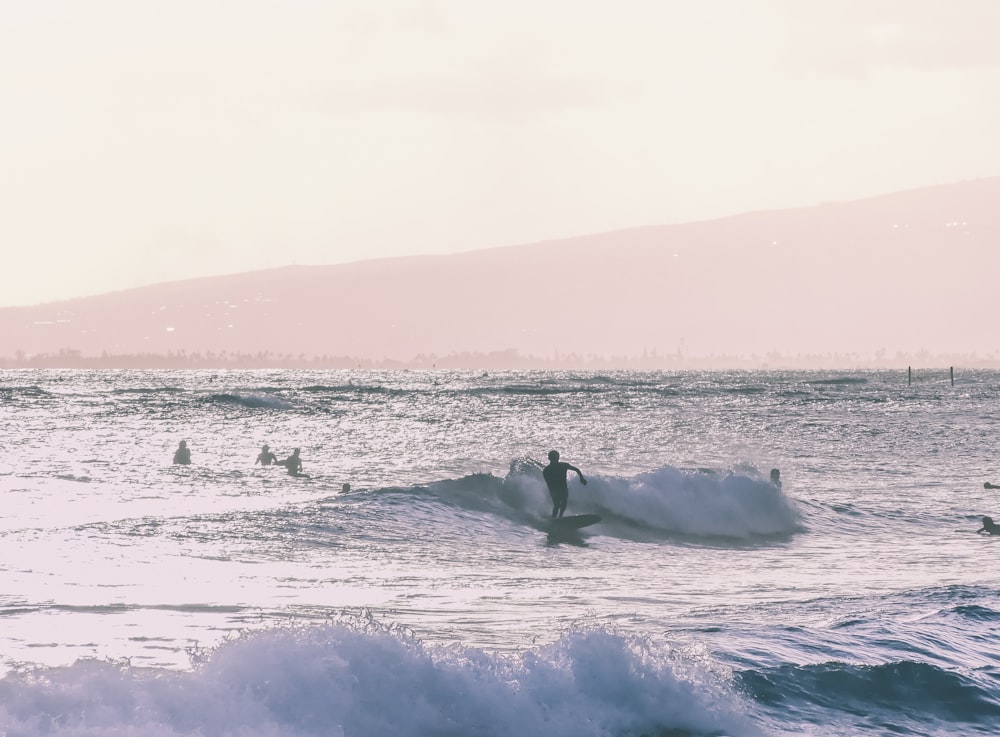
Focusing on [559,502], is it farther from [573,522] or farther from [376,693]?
[376,693]

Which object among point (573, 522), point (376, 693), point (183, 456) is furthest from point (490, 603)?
point (183, 456)

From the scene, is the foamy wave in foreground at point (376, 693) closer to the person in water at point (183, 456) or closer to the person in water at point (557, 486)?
the person in water at point (557, 486)

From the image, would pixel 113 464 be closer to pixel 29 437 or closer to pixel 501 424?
pixel 29 437

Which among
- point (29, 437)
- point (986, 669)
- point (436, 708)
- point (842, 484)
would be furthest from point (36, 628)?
point (29, 437)

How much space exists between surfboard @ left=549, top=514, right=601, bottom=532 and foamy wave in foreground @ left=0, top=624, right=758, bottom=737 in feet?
48.1

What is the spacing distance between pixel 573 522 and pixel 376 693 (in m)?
16.4

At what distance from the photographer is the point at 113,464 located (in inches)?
1743

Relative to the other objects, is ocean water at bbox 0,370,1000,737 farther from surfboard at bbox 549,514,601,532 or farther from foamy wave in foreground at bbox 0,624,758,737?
surfboard at bbox 549,514,601,532

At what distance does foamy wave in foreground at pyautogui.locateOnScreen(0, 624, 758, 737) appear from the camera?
9670 millimetres

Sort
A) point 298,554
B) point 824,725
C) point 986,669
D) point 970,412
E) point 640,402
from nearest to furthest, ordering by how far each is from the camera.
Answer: point 824,725 → point 986,669 → point 298,554 → point 970,412 → point 640,402

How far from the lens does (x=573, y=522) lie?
1066 inches

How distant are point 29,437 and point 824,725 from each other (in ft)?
192

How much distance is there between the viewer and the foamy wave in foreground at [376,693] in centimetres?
967

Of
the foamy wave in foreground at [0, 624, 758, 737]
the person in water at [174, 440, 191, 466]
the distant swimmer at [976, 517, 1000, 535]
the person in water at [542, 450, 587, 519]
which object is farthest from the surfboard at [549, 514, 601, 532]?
the person in water at [174, 440, 191, 466]
